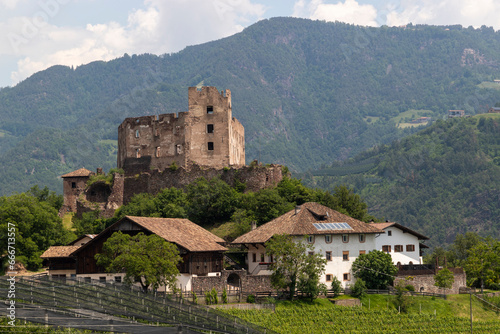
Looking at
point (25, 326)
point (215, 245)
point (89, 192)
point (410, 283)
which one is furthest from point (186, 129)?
point (25, 326)

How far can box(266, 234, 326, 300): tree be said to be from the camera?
237 feet

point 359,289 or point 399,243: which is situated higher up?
point 399,243

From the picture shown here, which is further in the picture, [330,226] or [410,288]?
[330,226]

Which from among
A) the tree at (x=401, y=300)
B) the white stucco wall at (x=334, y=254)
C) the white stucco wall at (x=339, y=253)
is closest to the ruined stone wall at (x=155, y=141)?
the white stucco wall at (x=334, y=254)

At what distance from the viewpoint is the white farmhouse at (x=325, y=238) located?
78688 mm

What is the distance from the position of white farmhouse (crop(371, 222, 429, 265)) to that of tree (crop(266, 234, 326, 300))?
16.7 m

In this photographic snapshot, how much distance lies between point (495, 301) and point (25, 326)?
54.7 m

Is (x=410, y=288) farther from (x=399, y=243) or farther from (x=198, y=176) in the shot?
(x=198, y=176)

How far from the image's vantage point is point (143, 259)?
66.8m

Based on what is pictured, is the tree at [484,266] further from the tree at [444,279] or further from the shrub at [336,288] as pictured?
the shrub at [336,288]

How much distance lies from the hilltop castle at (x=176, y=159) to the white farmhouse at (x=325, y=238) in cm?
2397

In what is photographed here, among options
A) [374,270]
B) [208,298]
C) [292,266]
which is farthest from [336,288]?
[208,298]

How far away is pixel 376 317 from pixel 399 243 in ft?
63.4

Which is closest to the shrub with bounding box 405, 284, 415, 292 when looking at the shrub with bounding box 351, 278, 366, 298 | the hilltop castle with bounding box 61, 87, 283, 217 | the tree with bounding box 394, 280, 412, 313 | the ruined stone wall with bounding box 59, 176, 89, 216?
the tree with bounding box 394, 280, 412, 313
